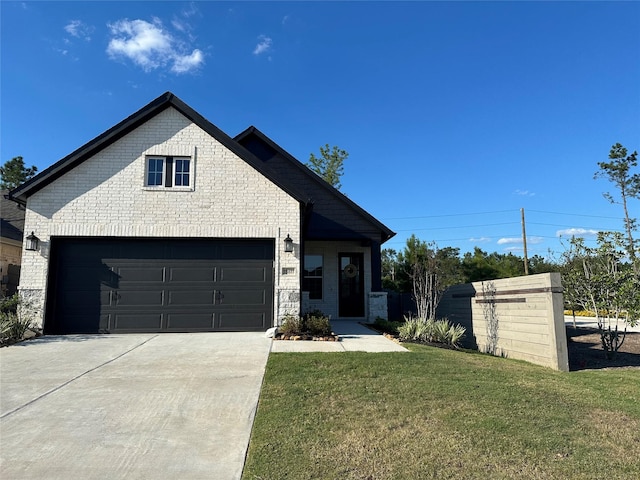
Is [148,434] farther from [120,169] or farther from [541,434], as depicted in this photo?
[120,169]

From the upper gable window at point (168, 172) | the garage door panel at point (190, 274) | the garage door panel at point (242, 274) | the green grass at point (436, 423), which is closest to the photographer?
the green grass at point (436, 423)

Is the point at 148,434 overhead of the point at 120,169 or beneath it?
beneath

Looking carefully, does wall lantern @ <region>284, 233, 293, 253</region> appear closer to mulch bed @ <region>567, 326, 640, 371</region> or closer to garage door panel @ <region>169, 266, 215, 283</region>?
garage door panel @ <region>169, 266, 215, 283</region>

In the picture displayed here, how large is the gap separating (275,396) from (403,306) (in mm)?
11898

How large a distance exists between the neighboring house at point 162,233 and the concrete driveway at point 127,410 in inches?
77.8

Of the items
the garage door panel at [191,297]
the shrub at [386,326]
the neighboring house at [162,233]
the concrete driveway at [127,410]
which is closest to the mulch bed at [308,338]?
the neighboring house at [162,233]

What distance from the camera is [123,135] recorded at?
35.7 ft

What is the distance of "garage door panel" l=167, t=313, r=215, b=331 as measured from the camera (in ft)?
34.3

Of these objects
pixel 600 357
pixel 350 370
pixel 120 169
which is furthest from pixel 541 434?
pixel 120 169

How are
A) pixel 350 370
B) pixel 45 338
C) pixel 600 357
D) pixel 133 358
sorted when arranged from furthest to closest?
pixel 600 357 → pixel 45 338 → pixel 133 358 → pixel 350 370

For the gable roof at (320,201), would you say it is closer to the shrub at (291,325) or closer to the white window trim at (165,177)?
the white window trim at (165,177)

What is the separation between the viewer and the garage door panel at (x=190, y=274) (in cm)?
1062

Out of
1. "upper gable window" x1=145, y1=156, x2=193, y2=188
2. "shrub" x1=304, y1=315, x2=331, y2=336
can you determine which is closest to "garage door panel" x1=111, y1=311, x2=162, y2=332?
"upper gable window" x1=145, y1=156, x2=193, y2=188

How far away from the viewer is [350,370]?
22.0 ft
